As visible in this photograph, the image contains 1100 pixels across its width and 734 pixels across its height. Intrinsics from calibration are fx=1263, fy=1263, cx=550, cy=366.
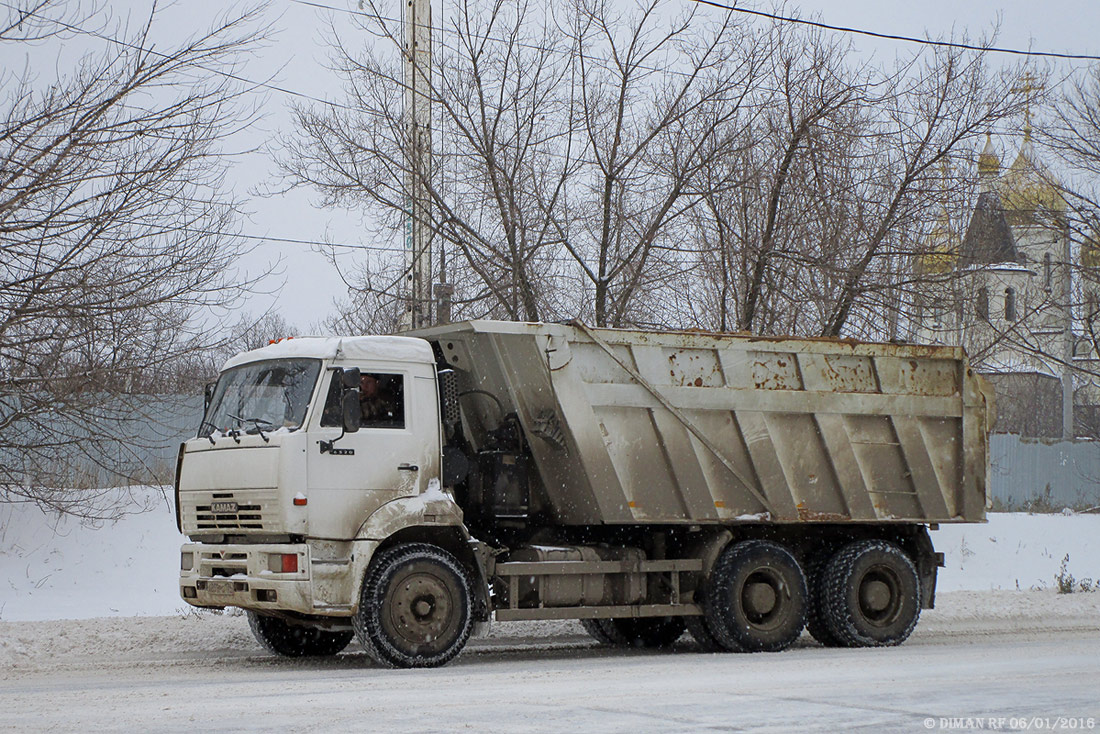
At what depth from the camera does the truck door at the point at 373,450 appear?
32.8 feet

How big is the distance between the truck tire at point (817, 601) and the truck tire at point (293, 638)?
14.8 ft

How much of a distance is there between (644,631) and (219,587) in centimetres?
467

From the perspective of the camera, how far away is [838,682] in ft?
28.8

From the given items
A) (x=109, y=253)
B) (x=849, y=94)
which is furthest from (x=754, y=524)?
(x=849, y=94)

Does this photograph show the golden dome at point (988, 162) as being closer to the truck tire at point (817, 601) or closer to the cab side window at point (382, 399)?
the truck tire at point (817, 601)

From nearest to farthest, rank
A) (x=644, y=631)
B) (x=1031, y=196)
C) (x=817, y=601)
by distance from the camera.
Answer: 1. (x=817, y=601)
2. (x=644, y=631)
3. (x=1031, y=196)

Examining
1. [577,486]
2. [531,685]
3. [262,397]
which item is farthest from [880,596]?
[262,397]

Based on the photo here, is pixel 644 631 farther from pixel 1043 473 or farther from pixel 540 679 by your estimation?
pixel 1043 473

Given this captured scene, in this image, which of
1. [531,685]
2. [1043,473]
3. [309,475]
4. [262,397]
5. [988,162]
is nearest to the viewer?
[531,685]

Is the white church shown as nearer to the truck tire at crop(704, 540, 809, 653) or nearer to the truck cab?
the truck tire at crop(704, 540, 809, 653)

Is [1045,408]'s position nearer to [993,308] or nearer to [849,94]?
[993,308]

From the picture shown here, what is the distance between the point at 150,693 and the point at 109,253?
4.85m

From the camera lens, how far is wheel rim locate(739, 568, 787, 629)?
466 inches

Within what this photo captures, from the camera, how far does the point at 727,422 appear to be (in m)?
11.7
